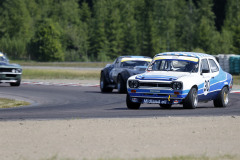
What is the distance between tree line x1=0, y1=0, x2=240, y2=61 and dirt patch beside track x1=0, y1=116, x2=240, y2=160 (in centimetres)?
9192

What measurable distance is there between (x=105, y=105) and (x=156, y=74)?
3275 mm

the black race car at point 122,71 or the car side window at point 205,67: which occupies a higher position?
the car side window at point 205,67

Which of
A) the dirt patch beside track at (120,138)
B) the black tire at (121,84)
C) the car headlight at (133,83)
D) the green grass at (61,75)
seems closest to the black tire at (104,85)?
the black tire at (121,84)

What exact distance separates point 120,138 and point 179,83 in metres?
4.97

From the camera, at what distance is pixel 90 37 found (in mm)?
118438

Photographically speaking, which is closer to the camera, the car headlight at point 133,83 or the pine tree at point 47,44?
the car headlight at point 133,83

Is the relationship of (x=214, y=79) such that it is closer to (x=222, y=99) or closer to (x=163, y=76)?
(x=222, y=99)

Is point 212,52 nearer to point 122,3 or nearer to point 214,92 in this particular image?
point 122,3

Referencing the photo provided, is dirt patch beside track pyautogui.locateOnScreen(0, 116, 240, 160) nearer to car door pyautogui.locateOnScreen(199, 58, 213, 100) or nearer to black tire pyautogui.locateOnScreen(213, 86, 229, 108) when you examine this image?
car door pyautogui.locateOnScreen(199, 58, 213, 100)

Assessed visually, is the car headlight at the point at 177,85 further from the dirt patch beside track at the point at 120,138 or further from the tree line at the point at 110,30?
the tree line at the point at 110,30

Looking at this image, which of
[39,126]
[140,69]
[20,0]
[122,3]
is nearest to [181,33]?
[122,3]

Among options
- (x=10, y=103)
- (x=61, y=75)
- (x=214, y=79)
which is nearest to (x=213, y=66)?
(x=214, y=79)

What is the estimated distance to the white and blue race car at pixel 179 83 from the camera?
14570mm

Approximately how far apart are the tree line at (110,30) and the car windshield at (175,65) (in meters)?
87.8
